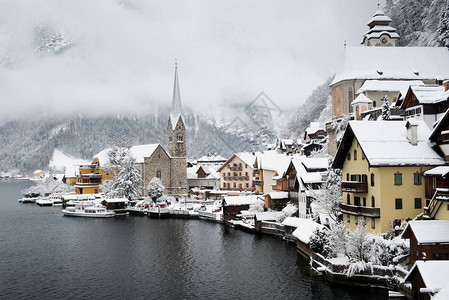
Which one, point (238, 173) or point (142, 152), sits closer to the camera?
point (238, 173)

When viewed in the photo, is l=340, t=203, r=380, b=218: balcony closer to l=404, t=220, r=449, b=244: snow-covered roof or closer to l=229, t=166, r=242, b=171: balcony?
l=404, t=220, r=449, b=244: snow-covered roof

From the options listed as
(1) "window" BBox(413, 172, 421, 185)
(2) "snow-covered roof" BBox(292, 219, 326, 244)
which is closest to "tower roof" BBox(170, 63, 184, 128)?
(2) "snow-covered roof" BBox(292, 219, 326, 244)

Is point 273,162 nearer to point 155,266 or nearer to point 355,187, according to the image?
point 355,187

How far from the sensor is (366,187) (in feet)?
116

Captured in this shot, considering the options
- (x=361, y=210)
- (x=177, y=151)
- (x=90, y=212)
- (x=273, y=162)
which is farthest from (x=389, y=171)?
(x=177, y=151)

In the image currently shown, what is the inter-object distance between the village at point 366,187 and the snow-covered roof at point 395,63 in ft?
0.56

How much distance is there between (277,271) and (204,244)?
15.1 m

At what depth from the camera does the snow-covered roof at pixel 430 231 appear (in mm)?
27156

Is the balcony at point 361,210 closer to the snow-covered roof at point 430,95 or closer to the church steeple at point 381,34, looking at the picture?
the snow-covered roof at point 430,95

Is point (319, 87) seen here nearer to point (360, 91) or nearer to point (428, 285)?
point (360, 91)

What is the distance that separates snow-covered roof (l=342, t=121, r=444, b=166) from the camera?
110 ft

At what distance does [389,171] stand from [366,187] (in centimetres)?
248

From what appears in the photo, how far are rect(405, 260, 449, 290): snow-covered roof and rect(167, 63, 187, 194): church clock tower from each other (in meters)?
87.2

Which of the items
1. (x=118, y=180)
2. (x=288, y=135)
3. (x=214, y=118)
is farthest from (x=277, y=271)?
(x=214, y=118)
